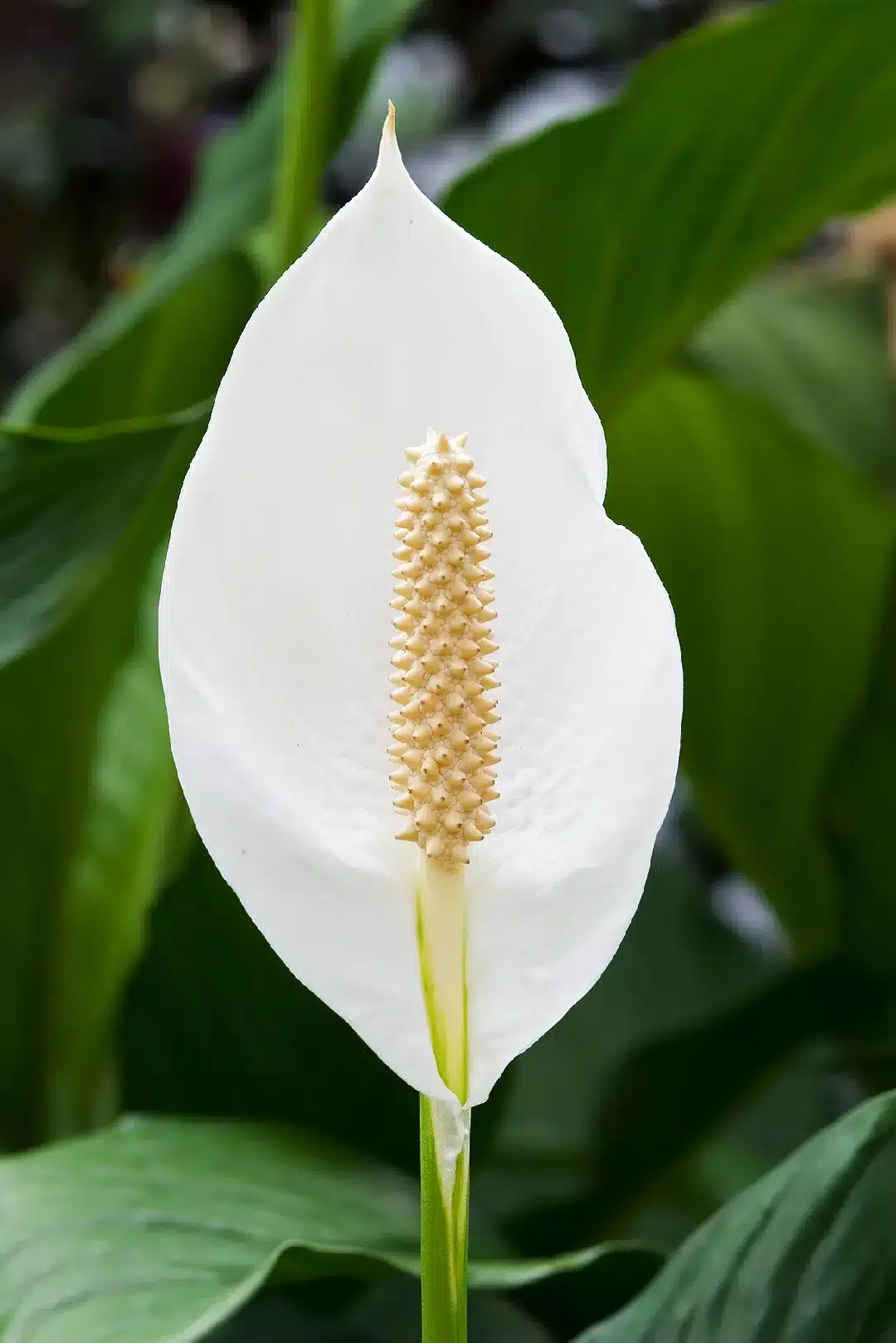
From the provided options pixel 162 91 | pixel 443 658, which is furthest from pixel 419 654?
pixel 162 91

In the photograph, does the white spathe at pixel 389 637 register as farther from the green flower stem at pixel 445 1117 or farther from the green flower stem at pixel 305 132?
the green flower stem at pixel 305 132

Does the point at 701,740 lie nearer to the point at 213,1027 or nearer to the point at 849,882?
the point at 849,882

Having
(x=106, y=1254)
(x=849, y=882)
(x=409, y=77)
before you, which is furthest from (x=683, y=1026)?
(x=409, y=77)

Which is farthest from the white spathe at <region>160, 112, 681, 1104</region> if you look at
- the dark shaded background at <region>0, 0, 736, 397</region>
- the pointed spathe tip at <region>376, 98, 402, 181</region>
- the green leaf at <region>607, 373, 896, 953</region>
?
the dark shaded background at <region>0, 0, 736, 397</region>

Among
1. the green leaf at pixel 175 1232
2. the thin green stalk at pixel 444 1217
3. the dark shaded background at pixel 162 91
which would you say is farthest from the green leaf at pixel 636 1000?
the dark shaded background at pixel 162 91

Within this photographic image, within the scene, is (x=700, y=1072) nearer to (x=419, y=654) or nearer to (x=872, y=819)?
(x=872, y=819)

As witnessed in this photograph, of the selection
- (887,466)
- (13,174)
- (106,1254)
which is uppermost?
(13,174)

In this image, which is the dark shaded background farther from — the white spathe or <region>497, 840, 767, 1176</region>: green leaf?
the white spathe
